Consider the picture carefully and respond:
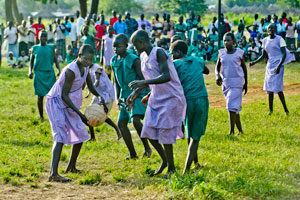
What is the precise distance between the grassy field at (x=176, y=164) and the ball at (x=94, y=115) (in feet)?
2.26

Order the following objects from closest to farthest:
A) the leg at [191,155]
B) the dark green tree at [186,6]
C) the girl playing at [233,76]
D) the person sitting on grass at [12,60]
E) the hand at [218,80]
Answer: the leg at [191,155], the girl playing at [233,76], the hand at [218,80], the person sitting on grass at [12,60], the dark green tree at [186,6]

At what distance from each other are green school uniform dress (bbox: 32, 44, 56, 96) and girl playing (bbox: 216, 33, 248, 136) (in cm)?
364

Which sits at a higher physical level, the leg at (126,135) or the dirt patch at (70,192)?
the leg at (126,135)

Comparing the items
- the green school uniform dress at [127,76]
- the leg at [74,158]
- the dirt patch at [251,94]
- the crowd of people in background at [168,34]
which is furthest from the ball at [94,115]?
the crowd of people in background at [168,34]

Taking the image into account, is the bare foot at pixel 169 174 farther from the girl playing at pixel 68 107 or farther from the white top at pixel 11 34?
the white top at pixel 11 34

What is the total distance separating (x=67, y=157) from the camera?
7.73 metres

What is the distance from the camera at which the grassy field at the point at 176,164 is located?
5754 millimetres

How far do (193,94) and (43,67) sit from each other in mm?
5023

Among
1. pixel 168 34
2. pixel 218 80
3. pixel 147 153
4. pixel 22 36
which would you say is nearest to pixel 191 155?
pixel 147 153

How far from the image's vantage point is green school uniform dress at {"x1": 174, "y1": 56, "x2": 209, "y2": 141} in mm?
6359

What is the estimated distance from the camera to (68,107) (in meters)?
6.49

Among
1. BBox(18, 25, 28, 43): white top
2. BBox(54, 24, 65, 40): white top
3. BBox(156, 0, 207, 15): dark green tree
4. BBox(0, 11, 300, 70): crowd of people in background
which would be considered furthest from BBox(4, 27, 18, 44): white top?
BBox(156, 0, 207, 15): dark green tree

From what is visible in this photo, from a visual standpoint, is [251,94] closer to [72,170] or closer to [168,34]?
[72,170]

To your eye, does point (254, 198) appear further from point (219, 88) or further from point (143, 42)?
point (219, 88)
